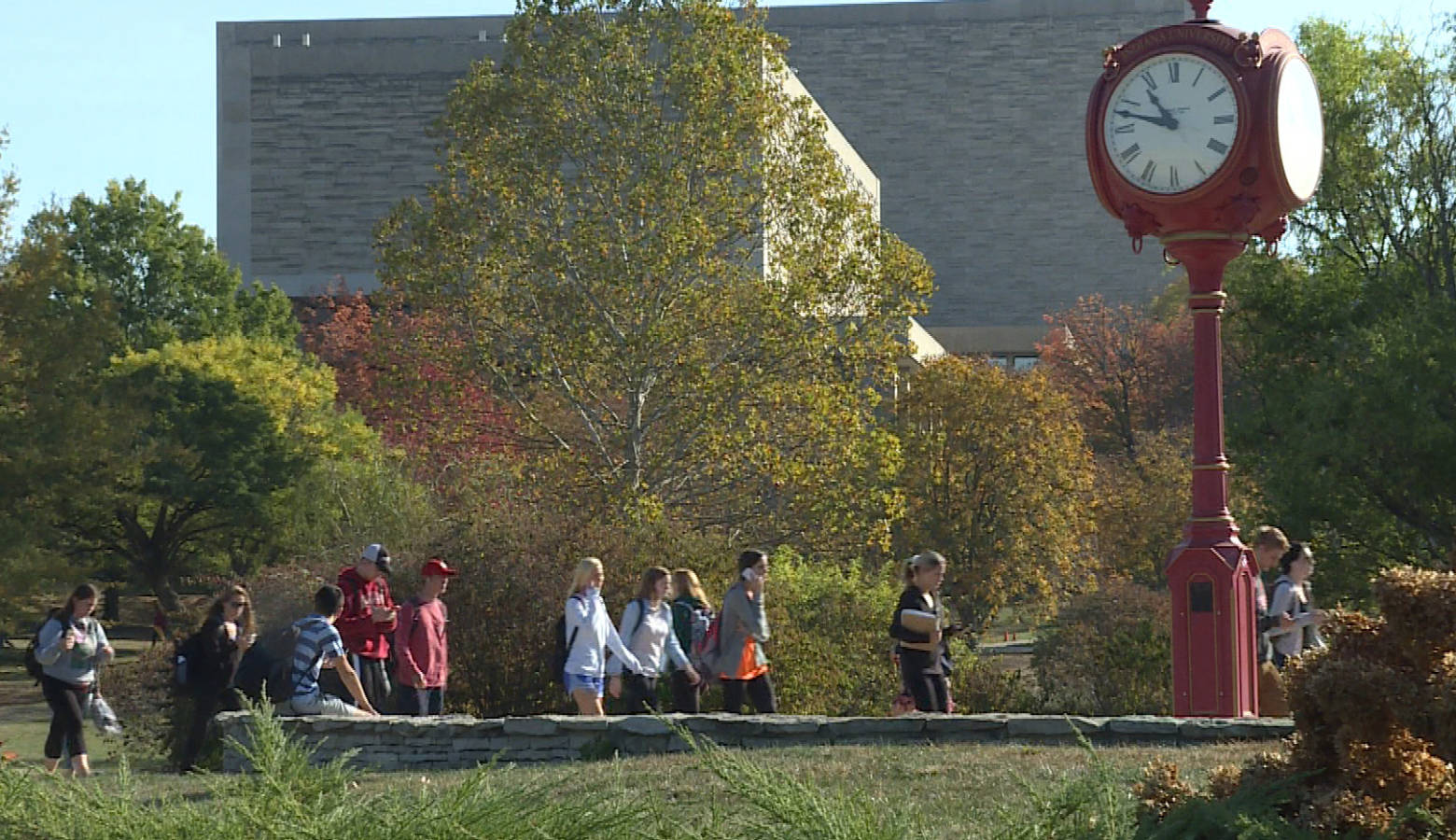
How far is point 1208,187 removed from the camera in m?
12.5

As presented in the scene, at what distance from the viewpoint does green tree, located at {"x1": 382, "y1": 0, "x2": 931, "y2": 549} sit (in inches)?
1050

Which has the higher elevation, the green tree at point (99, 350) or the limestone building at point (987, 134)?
the limestone building at point (987, 134)

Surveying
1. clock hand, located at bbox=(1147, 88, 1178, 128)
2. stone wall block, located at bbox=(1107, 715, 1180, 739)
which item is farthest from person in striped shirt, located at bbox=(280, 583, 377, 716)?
clock hand, located at bbox=(1147, 88, 1178, 128)

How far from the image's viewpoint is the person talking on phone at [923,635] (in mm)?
13789

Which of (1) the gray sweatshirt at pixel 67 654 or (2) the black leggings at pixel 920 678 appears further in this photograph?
(1) the gray sweatshirt at pixel 67 654

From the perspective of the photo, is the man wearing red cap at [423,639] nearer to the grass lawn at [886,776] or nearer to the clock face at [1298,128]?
the grass lawn at [886,776]

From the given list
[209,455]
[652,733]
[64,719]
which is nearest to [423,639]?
[652,733]

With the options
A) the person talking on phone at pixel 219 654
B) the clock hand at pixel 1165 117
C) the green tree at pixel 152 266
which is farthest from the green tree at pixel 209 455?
the clock hand at pixel 1165 117

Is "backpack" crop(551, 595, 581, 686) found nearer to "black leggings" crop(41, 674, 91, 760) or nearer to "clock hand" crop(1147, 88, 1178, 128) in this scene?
"black leggings" crop(41, 674, 91, 760)

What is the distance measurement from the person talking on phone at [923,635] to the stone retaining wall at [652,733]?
A: 144 centimetres

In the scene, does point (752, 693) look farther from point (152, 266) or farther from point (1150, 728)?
point (152, 266)

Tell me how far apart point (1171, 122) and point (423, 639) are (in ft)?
20.2

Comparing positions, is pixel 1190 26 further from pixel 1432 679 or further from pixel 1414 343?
pixel 1414 343

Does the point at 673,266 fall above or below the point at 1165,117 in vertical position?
above
